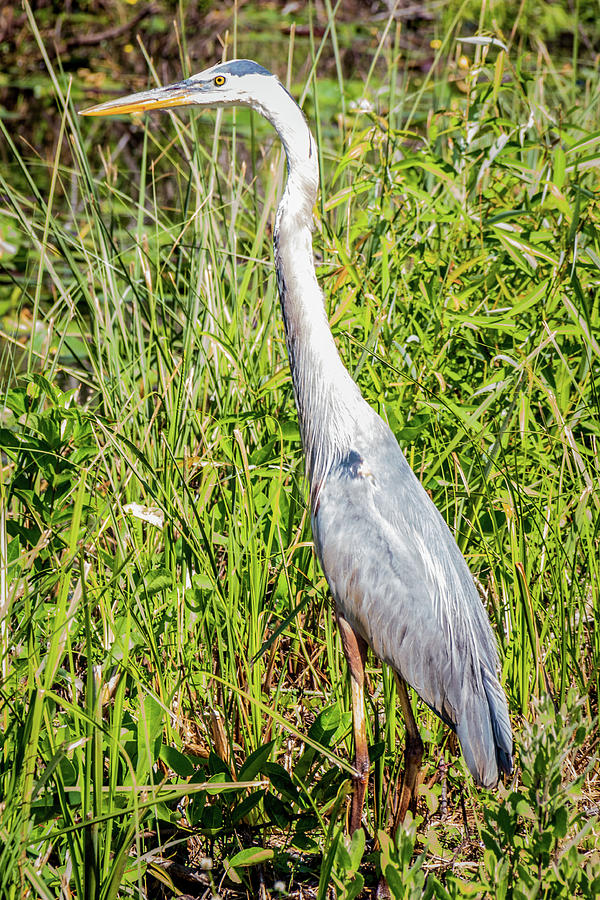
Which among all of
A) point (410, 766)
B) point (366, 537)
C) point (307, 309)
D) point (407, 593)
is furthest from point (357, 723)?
point (307, 309)

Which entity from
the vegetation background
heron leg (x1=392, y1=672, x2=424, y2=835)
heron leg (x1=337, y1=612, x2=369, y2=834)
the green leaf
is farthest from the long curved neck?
the green leaf

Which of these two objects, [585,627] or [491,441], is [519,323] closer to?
[491,441]

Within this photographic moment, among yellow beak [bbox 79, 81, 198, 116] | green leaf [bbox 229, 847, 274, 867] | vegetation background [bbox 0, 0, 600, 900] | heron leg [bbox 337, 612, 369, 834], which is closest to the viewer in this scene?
vegetation background [bbox 0, 0, 600, 900]

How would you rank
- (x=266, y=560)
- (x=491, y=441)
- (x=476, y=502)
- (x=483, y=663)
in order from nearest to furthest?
1. (x=483, y=663)
2. (x=266, y=560)
3. (x=476, y=502)
4. (x=491, y=441)

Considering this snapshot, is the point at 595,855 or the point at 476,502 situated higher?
the point at 476,502

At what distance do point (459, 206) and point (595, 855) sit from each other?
189cm

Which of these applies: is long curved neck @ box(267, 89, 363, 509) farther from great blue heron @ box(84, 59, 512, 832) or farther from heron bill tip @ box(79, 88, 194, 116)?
heron bill tip @ box(79, 88, 194, 116)

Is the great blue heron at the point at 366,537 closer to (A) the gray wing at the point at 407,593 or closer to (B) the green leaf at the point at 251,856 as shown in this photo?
(A) the gray wing at the point at 407,593

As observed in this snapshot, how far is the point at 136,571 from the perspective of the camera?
2.25 metres

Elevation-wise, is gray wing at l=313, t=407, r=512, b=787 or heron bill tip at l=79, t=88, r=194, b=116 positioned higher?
heron bill tip at l=79, t=88, r=194, b=116

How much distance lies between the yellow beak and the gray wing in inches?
37.3

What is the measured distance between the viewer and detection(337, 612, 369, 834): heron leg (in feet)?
6.41

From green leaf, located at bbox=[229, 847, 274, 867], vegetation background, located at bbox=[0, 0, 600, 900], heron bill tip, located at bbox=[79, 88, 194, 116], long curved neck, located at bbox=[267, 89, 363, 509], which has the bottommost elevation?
green leaf, located at bbox=[229, 847, 274, 867]

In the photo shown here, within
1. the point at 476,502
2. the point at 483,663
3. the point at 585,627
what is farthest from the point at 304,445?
the point at 585,627
